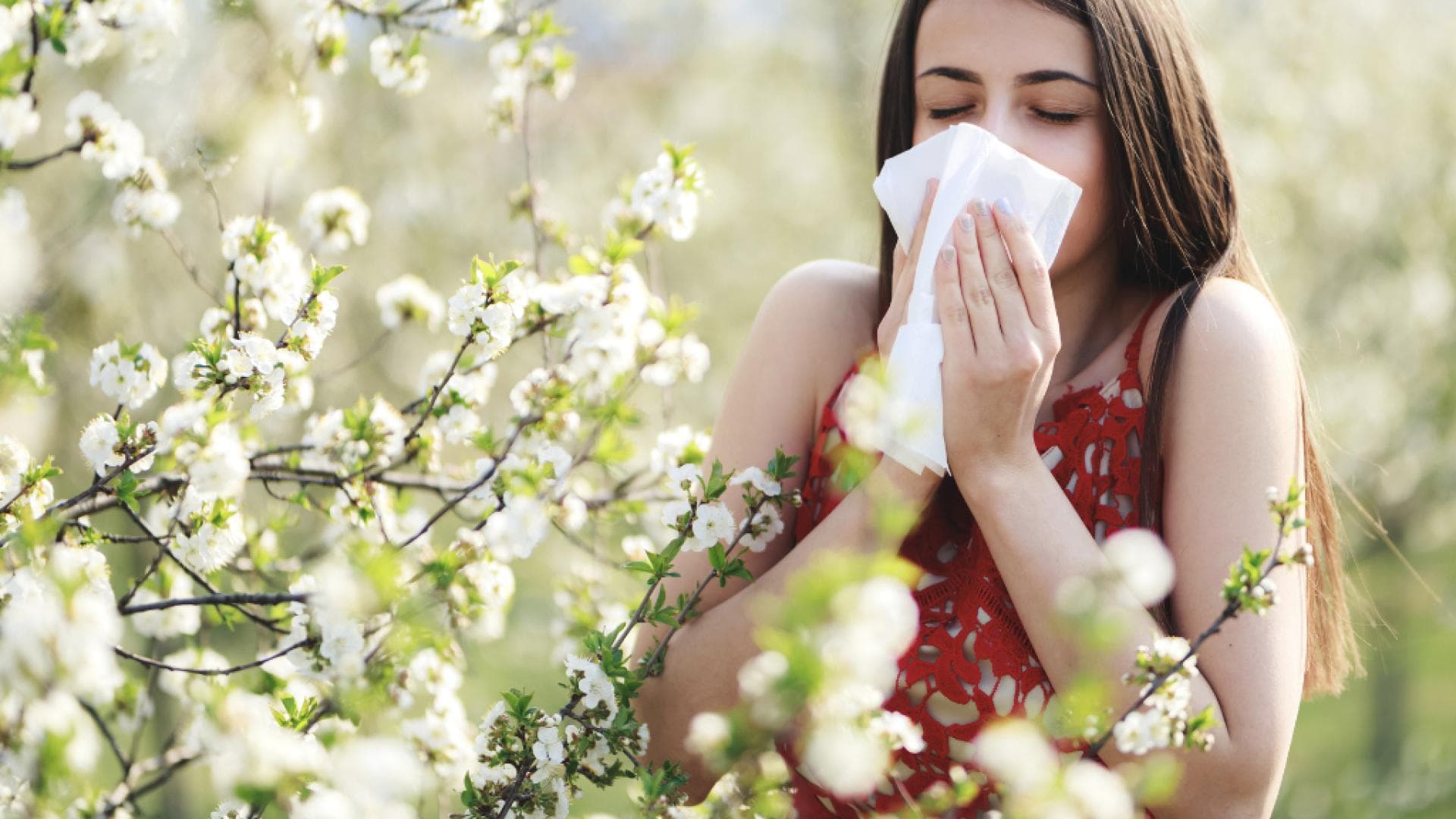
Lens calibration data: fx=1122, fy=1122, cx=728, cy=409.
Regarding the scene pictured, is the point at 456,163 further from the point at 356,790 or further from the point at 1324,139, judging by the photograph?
the point at 356,790

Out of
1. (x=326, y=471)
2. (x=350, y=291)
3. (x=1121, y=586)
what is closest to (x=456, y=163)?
(x=350, y=291)

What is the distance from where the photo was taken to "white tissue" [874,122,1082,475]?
1557mm

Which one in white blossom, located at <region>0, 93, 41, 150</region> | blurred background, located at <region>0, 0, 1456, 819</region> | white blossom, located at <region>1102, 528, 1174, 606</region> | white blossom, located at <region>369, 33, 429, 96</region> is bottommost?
white blossom, located at <region>1102, 528, 1174, 606</region>

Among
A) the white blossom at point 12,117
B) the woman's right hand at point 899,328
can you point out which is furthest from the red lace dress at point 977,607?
the white blossom at point 12,117

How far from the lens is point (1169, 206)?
1780 mm


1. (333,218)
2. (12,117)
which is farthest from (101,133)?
(333,218)

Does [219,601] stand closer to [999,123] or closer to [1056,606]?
[1056,606]

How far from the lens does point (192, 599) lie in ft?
4.31

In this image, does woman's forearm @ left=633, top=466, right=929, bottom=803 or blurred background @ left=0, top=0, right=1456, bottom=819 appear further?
blurred background @ left=0, top=0, right=1456, bottom=819

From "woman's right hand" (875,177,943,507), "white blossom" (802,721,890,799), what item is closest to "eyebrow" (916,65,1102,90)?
"woman's right hand" (875,177,943,507)

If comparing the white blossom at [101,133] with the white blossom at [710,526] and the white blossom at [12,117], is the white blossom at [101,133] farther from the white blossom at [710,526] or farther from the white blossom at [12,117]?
→ the white blossom at [710,526]

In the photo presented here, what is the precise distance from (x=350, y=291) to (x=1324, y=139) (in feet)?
22.5

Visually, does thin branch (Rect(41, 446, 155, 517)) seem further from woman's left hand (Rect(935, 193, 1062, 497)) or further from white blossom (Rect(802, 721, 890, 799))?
woman's left hand (Rect(935, 193, 1062, 497))

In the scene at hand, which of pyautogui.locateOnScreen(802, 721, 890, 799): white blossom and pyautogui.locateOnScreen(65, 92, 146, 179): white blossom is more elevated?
pyautogui.locateOnScreen(65, 92, 146, 179): white blossom
